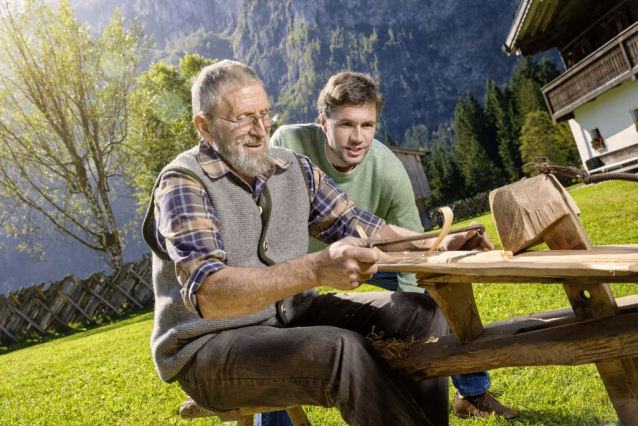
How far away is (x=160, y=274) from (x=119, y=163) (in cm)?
2706

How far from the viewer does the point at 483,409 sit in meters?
4.03

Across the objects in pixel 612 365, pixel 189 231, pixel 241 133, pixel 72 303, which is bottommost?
pixel 612 365

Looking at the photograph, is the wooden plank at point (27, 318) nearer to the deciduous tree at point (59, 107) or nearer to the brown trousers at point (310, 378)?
the deciduous tree at point (59, 107)

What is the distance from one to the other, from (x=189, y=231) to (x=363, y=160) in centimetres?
241

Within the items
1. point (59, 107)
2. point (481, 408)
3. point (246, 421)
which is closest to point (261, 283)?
point (246, 421)

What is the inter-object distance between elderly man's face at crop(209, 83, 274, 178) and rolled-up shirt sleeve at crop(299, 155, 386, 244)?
452 mm

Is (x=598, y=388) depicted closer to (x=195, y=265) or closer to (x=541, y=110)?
(x=195, y=265)

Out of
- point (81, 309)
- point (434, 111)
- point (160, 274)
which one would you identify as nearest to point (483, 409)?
point (160, 274)

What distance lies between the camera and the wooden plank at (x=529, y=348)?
7.20ft

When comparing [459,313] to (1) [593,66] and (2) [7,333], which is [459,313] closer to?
(2) [7,333]

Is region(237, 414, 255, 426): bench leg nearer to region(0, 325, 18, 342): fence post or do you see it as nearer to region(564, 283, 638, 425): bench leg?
region(564, 283, 638, 425): bench leg

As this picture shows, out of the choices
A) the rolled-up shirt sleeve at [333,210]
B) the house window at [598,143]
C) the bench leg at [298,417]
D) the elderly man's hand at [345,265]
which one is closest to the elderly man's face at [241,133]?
the rolled-up shirt sleeve at [333,210]

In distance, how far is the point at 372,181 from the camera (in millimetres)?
4828

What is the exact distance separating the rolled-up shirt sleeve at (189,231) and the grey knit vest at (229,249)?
89mm
